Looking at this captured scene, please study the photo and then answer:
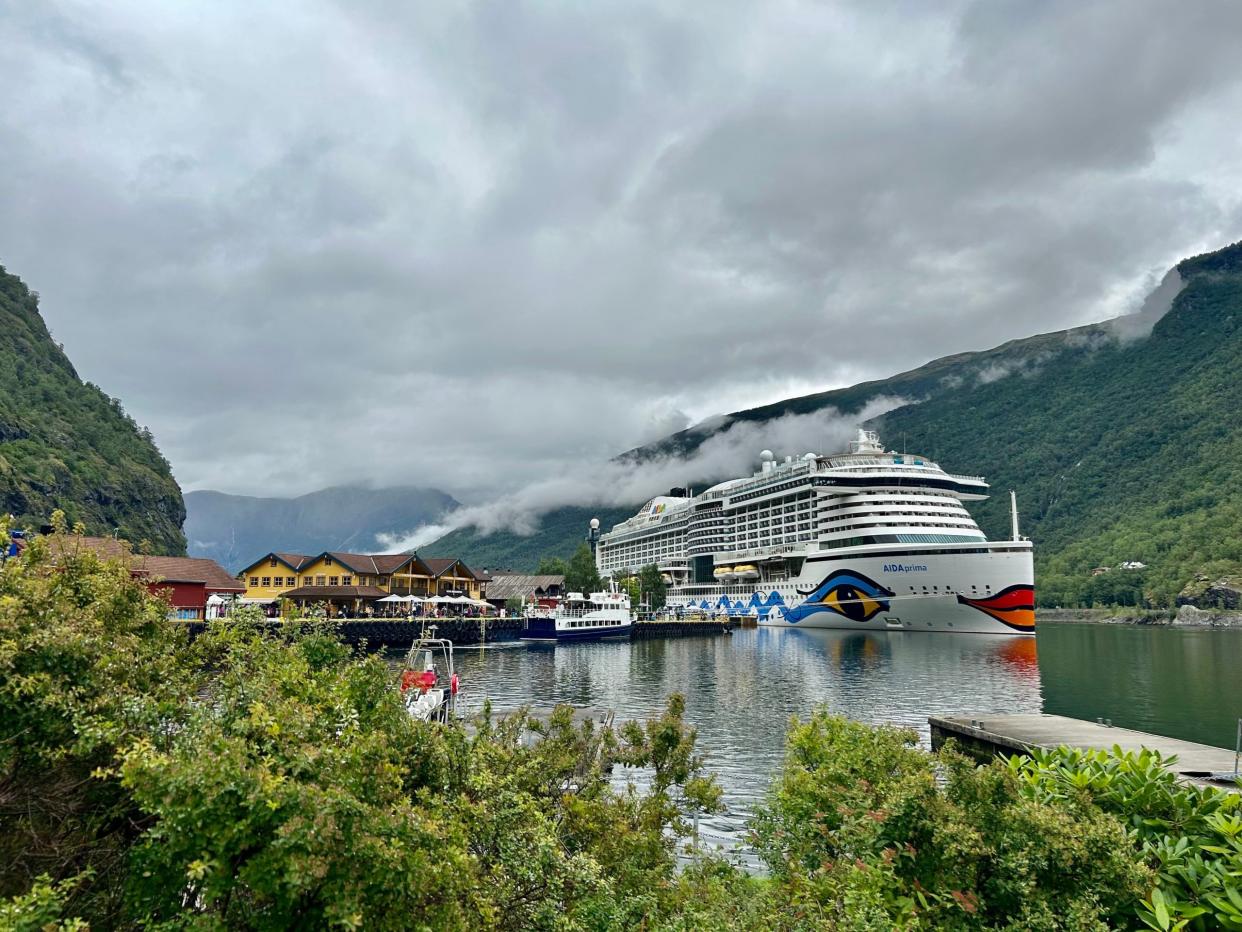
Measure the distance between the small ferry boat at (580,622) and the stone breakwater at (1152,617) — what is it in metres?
85.1

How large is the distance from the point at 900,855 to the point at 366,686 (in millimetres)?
5737

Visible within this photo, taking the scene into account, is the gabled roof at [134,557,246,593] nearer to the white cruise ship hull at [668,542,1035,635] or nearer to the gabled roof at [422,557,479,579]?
the gabled roof at [422,557,479,579]

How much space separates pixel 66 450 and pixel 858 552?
101852 mm

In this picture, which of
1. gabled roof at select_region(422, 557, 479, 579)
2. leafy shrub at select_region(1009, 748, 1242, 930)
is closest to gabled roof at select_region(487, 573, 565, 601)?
gabled roof at select_region(422, 557, 479, 579)

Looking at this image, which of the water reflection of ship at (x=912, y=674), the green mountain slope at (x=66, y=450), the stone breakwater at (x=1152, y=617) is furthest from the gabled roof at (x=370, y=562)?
the stone breakwater at (x=1152, y=617)

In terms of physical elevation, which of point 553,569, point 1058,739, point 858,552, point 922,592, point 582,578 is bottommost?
point 922,592

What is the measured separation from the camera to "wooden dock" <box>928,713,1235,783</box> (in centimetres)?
1684

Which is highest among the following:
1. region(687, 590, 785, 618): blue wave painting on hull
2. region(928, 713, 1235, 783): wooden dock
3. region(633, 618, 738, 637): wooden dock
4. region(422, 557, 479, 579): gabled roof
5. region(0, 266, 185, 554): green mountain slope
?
region(0, 266, 185, 554): green mountain slope

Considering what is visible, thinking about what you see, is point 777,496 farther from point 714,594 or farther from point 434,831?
point 434,831

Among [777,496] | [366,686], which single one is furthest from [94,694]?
[777,496]

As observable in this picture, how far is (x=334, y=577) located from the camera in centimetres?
8050

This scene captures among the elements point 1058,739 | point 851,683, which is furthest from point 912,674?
point 1058,739

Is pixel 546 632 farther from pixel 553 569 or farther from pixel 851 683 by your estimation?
pixel 553 569

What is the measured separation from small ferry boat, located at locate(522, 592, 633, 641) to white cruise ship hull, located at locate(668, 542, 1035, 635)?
24.4 m
